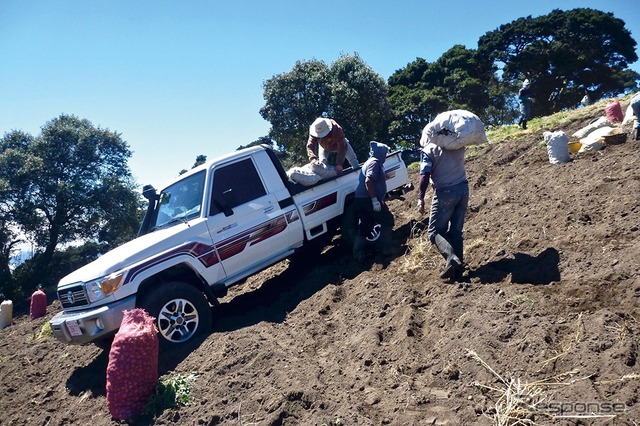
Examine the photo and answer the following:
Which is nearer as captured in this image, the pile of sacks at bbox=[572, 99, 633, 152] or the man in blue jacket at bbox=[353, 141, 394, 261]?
the man in blue jacket at bbox=[353, 141, 394, 261]

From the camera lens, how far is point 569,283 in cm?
507

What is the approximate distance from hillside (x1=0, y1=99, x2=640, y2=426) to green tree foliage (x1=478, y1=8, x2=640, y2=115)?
94.1 feet

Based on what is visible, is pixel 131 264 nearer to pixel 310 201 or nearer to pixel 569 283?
pixel 310 201

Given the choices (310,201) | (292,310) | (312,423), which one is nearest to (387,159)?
(310,201)

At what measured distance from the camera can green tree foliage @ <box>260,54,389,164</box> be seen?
22750 millimetres

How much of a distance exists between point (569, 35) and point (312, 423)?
37.0 m

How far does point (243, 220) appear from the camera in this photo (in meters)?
6.87

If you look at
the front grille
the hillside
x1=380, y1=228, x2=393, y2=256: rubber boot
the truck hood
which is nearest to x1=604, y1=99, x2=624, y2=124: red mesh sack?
the hillside

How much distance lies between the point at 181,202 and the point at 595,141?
7625 millimetres

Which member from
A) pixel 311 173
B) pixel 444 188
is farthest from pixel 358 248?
pixel 444 188

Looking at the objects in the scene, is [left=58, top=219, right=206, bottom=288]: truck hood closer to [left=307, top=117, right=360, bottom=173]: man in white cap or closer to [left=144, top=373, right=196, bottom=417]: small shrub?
[left=144, top=373, right=196, bottom=417]: small shrub

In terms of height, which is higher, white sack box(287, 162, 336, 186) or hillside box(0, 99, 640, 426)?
white sack box(287, 162, 336, 186)

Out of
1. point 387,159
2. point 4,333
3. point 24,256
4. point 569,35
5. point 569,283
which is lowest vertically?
point 569,283

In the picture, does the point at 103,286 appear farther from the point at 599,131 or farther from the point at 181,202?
the point at 599,131
